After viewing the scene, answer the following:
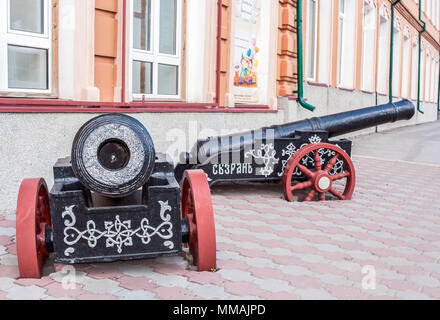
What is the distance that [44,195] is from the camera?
3762 mm

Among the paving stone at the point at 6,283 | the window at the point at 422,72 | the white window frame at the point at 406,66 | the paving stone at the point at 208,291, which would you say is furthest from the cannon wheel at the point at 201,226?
the window at the point at 422,72

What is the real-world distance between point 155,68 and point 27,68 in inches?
80.3

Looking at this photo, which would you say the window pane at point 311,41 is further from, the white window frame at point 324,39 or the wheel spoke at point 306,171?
the wheel spoke at point 306,171

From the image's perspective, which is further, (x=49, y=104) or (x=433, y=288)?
(x=49, y=104)

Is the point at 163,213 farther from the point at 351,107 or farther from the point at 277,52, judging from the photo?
the point at 351,107

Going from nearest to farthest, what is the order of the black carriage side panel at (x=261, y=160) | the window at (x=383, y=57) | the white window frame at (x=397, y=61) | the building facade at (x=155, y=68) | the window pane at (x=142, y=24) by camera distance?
the building facade at (x=155, y=68), the black carriage side panel at (x=261, y=160), the window pane at (x=142, y=24), the window at (x=383, y=57), the white window frame at (x=397, y=61)

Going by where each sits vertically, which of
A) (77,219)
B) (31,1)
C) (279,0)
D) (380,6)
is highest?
(380,6)

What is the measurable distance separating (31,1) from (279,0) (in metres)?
5.12

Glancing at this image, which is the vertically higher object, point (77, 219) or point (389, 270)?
point (77, 219)

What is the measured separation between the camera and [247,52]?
9164mm

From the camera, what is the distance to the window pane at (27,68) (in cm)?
543

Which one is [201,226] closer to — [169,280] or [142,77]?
[169,280]

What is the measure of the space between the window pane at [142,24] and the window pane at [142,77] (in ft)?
0.73
